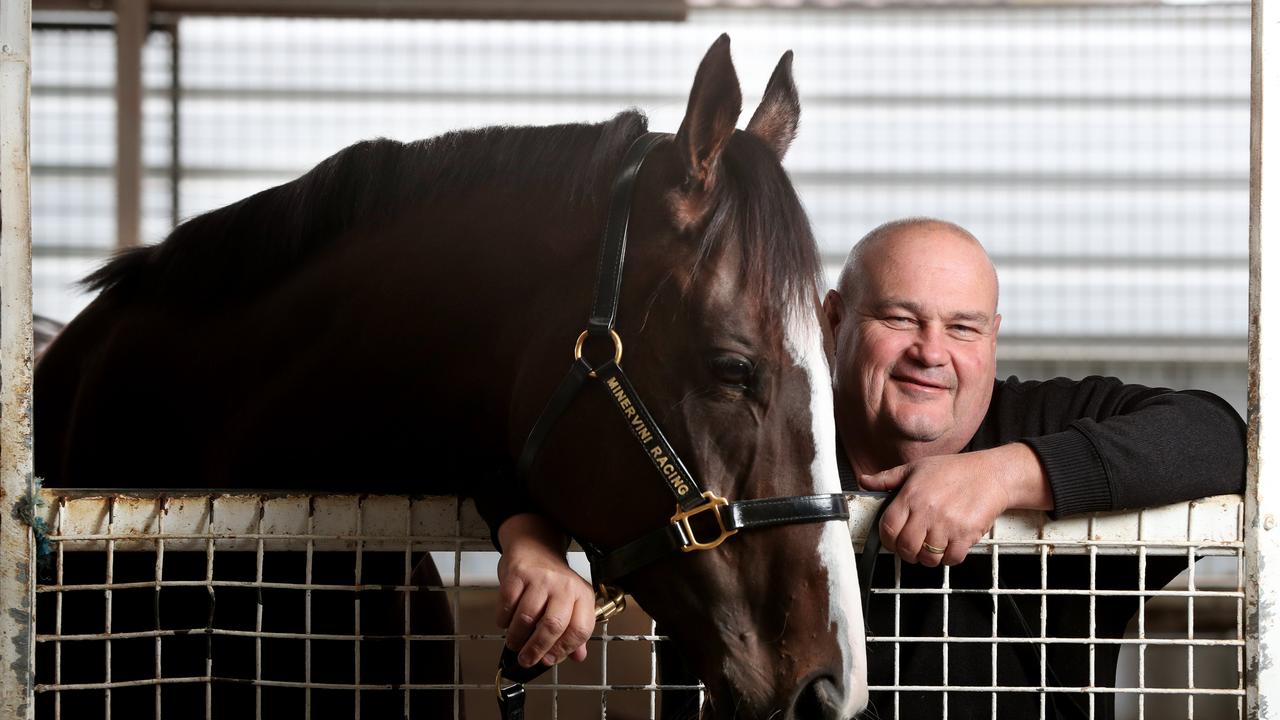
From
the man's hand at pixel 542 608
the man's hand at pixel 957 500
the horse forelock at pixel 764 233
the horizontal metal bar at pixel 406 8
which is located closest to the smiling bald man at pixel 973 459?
the man's hand at pixel 957 500

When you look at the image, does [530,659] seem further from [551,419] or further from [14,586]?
[14,586]

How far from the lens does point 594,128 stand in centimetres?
146

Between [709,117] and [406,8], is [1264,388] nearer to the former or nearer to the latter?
[709,117]

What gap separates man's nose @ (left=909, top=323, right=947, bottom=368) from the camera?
1632 millimetres

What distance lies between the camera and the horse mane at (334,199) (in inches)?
58.8

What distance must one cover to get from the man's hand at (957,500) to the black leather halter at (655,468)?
0.09 metres

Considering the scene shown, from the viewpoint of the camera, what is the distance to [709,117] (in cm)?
126

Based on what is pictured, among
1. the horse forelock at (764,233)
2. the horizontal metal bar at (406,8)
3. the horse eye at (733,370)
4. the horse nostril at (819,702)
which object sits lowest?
the horse nostril at (819,702)

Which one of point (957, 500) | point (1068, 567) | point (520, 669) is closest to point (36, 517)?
point (520, 669)

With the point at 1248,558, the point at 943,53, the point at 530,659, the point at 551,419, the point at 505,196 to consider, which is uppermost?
the point at 943,53

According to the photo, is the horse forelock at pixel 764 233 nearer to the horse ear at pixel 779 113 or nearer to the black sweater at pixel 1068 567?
the horse ear at pixel 779 113

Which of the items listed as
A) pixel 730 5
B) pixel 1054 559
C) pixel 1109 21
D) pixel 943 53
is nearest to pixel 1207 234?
pixel 1109 21

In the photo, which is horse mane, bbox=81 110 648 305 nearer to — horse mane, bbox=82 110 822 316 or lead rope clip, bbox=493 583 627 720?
horse mane, bbox=82 110 822 316

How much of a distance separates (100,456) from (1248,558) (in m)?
1.65
